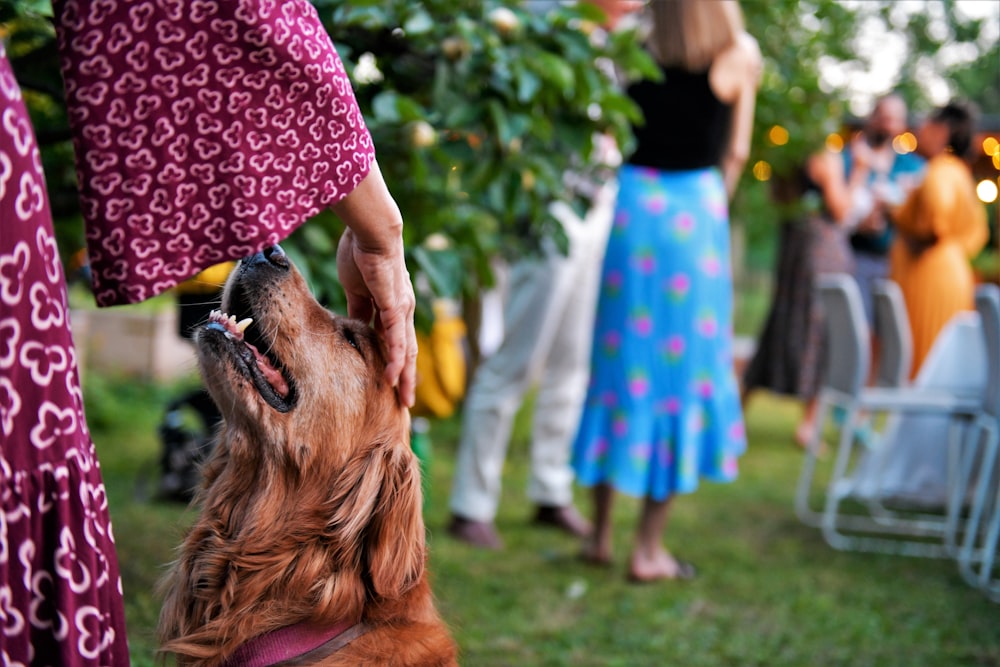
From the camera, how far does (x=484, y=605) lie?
3.86 meters

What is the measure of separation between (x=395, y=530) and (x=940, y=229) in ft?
21.4

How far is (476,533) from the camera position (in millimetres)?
4738

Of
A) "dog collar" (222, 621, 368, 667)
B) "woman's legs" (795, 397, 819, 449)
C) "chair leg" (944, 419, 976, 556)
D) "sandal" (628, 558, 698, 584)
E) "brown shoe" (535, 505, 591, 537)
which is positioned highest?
"dog collar" (222, 621, 368, 667)

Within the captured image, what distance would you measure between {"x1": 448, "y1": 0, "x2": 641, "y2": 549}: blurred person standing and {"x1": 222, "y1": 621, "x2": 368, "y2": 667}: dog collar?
2.93 metres

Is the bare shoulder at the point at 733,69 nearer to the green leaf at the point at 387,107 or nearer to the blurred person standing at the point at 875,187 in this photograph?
the green leaf at the point at 387,107

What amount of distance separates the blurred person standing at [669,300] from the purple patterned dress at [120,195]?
2.97 metres

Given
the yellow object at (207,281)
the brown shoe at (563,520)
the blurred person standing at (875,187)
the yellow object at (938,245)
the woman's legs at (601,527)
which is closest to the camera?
the yellow object at (207,281)

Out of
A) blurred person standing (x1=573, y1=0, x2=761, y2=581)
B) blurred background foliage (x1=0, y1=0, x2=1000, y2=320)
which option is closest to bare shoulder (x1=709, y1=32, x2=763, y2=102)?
blurred person standing (x1=573, y1=0, x2=761, y2=581)

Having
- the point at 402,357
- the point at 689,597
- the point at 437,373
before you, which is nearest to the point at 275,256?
the point at 402,357

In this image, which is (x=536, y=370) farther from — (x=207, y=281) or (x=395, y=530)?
(x=395, y=530)

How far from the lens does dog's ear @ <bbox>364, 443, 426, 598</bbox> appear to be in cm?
186

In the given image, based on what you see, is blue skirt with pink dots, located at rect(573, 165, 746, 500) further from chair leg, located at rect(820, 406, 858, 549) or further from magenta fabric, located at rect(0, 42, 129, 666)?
magenta fabric, located at rect(0, 42, 129, 666)

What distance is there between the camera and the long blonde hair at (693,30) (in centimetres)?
412

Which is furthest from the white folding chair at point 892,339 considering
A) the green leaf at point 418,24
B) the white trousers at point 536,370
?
the green leaf at point 418,24
